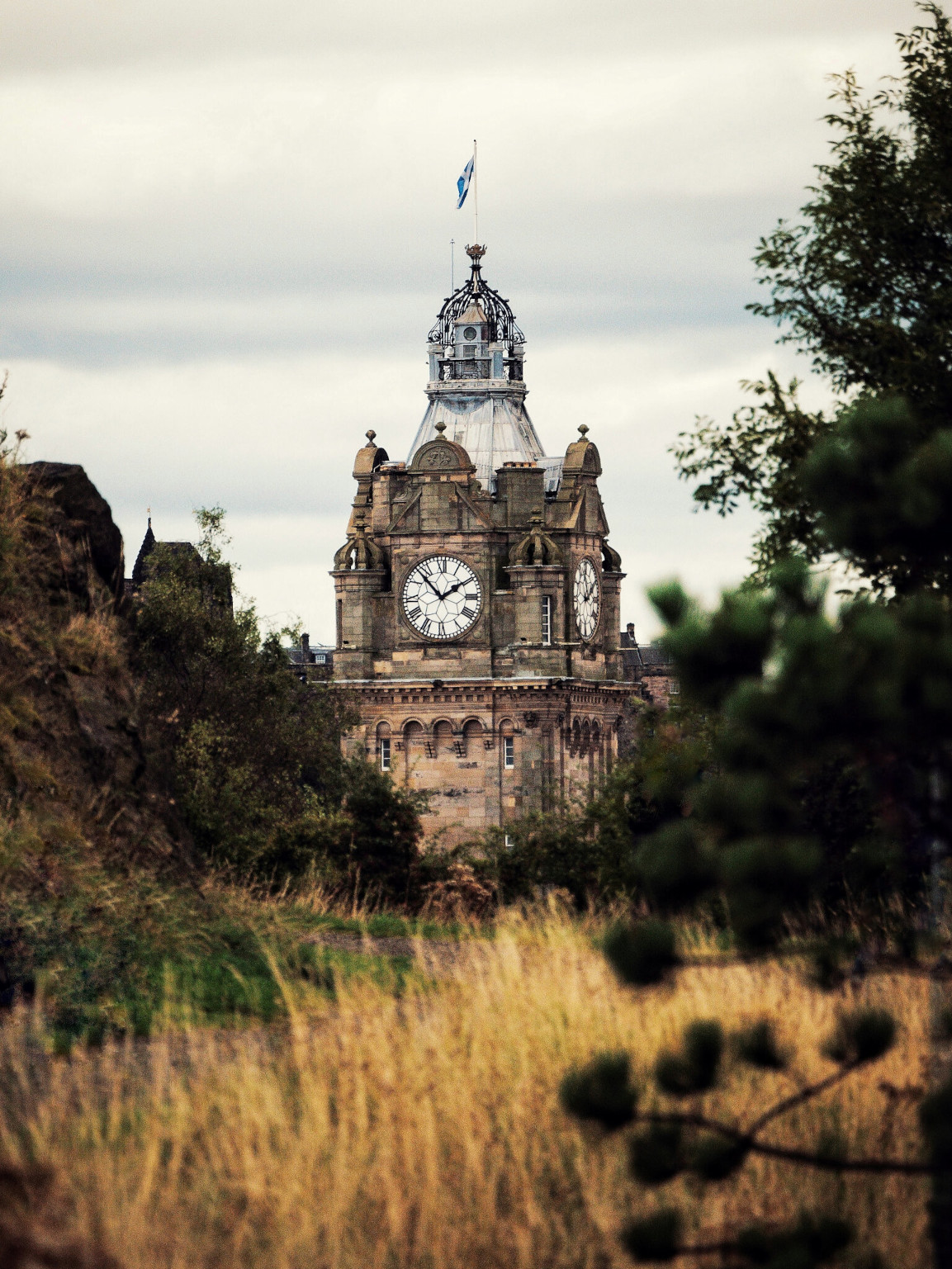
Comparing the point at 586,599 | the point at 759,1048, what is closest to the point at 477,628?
the point at 586,599

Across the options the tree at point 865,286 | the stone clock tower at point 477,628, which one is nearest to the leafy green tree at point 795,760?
the tree at point 865,286

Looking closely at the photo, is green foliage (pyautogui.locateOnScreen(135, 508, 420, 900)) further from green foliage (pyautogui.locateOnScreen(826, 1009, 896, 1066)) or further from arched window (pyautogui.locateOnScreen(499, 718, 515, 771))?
arched window (pyautogui.locateOnScreen(499, 718, 515, 771))

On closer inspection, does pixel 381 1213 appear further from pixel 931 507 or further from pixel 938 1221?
pixel 931 507

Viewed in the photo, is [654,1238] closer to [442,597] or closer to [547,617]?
[547,617]

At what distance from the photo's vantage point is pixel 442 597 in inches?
3957

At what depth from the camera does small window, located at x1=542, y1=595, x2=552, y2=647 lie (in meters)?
97.4

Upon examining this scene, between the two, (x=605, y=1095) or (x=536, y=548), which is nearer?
(x=605, y=1095)

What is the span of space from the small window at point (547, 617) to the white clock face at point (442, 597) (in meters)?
3.64

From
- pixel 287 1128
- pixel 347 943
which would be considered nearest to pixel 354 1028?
pixel 287 1128

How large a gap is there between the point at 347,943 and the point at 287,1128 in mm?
11476

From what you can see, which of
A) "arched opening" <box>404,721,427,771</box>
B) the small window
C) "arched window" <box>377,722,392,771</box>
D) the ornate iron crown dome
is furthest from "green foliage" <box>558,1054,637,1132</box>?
the ornate iron crown dome

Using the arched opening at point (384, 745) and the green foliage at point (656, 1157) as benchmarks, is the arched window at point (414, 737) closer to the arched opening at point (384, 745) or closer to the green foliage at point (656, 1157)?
the arched opening at point (384, 745)

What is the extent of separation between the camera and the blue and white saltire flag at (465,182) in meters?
101

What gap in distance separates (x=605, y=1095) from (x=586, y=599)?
9129cm
